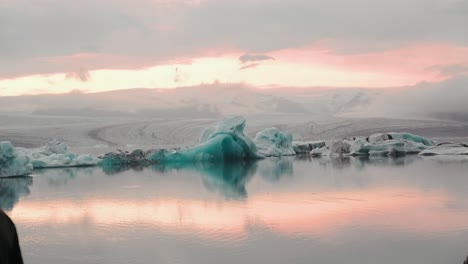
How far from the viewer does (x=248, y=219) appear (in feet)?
21.8

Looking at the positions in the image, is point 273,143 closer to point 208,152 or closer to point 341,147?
point 341,147

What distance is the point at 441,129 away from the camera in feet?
126

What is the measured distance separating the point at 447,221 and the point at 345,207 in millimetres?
1462

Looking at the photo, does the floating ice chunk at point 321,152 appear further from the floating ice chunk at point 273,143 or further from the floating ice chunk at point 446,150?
the floating ice chunk at point 446,150

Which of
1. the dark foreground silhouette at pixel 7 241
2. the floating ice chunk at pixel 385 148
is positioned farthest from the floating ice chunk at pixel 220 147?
the dark foreground silhouette at pixel 7 241

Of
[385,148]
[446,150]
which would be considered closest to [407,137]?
[385,148]

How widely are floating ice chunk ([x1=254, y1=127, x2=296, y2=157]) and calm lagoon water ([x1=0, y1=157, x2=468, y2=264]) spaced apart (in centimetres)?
917

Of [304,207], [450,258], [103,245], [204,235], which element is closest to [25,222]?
[103,245]

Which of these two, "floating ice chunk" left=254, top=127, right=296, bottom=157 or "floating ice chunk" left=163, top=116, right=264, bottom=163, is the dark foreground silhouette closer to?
"floating ice chunk" left=163, top=116, right=264, bottom=163

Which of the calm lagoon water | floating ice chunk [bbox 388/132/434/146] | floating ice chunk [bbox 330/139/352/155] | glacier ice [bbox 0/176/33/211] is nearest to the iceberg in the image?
floating ice chunk [bbox 330/139/352/155]

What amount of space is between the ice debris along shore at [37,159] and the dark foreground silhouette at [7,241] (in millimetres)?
10491

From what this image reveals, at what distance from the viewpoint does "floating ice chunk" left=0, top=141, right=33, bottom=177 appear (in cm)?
1291

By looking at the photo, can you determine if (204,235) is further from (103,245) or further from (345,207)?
(345,207)

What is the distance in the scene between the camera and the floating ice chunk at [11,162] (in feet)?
42.4
